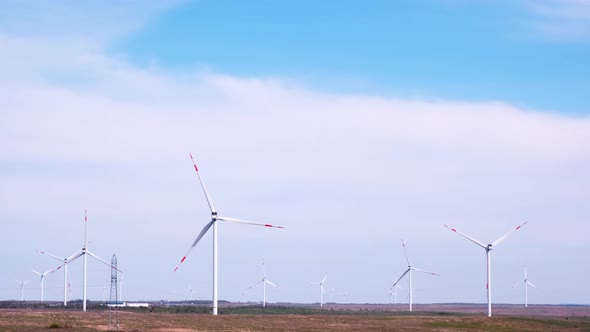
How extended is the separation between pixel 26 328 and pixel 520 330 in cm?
6098

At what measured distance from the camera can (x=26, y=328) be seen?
273ft

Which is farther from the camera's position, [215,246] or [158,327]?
[215,246]

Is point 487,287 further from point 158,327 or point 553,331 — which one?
point 158,327

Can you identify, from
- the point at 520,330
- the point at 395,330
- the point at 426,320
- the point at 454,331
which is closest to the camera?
the point at 395,330

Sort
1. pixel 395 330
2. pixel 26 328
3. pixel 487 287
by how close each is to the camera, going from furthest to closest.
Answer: pixel 487 287 < pixel 395 330 < pixel 26 328

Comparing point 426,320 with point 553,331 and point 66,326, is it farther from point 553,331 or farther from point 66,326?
point 66,326

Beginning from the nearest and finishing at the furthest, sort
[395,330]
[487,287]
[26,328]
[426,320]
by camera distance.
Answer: [26,328]
[395,330]
[426,320]
[487,287]

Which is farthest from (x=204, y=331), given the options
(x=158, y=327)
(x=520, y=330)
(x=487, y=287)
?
(x=487, y=287)

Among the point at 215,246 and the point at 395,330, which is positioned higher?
the point at 215,246

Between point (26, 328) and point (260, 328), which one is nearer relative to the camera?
point (26, 328)

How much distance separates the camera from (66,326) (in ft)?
285

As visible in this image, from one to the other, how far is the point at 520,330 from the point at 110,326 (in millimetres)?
52829

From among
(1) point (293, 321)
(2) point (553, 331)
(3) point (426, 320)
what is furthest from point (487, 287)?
(1) point (293, 321)

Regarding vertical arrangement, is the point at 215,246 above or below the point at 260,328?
above
